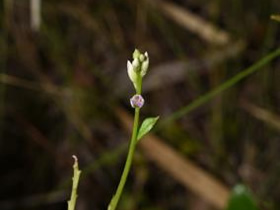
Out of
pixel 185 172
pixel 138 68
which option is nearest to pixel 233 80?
pixel 138 68

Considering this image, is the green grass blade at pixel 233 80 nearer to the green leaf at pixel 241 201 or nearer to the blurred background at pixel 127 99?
the green leaf at pixel 241 201

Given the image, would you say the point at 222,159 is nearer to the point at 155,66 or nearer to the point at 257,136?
the point at 257,136

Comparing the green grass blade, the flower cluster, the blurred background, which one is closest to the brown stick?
the blurred background

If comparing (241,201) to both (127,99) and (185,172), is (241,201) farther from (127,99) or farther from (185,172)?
(127,99)

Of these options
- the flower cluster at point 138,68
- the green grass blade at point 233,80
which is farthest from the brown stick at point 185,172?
the flower cluster at point 138,68

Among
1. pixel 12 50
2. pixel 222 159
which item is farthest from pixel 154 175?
pixel 12 50
